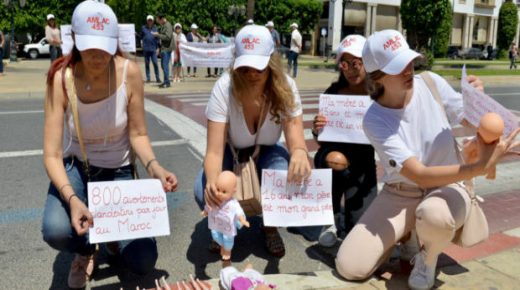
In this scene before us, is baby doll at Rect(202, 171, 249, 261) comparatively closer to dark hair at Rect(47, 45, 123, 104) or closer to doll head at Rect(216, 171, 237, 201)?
doll head at Rect(216, 171, 237, 201)

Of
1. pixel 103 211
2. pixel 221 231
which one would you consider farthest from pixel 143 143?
pixel 221 231

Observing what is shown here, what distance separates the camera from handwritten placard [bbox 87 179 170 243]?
8.91 ft

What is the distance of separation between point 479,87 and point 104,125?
7.12ft

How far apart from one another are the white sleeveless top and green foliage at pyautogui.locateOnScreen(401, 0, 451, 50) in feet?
72.7

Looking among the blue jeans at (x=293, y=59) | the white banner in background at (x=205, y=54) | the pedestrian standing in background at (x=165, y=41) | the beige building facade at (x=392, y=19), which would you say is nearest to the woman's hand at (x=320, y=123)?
the pedestrian standing in background at (x=165, y=41)

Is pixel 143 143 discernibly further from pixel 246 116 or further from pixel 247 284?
pixel 247 284

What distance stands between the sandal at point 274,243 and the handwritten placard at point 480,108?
5.13 ft

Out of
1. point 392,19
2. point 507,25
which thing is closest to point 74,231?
point 392,19

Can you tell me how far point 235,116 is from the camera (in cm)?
335

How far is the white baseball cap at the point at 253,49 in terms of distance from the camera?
9.95 feet

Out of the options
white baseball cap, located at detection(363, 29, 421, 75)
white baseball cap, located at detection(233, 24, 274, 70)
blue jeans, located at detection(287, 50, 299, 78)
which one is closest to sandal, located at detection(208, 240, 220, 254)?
white baseball cap, located at detection(233, 24, 274, 70)

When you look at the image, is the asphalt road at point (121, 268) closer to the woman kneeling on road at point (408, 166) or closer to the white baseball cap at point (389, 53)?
the woman kneeling on road at point (408, 166)

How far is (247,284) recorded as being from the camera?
247 cm

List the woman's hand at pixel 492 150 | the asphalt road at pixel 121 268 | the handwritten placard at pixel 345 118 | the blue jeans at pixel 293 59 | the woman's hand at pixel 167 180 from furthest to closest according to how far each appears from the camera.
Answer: the blue jeans at pixel 293 59 → the handwritten placard at pixel 345 118 → the asphalt road at pixel 121 268 → the woman's hand at pixel 167 180 → the woman's hand at pixel 492 150
